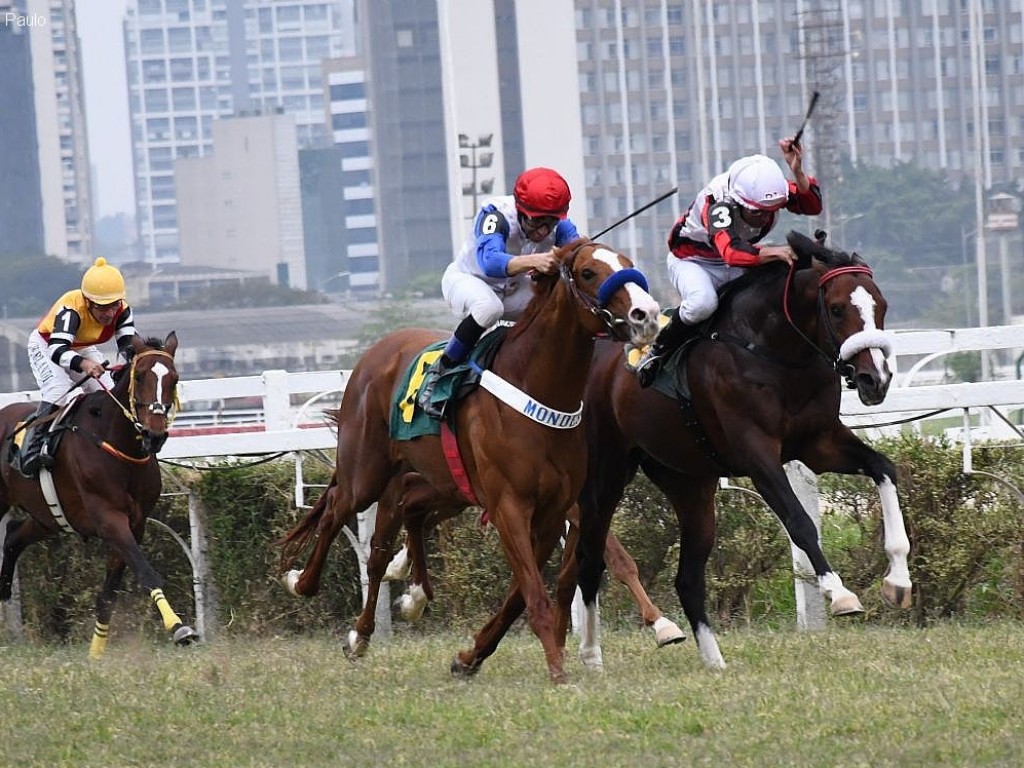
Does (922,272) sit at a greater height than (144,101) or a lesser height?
lesser

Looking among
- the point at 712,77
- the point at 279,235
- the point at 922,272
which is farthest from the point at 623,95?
the point at 279,235

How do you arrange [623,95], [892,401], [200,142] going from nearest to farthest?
[892,401] → [623,95] → [200,142]

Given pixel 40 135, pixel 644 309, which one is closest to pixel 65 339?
pixel 644 309

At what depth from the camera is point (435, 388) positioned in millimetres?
7766

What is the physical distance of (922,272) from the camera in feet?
282

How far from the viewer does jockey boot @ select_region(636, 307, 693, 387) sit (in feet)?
26.5

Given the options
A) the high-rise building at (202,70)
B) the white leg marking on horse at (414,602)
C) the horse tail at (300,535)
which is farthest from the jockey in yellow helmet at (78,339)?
the high-rise building at (202,70)

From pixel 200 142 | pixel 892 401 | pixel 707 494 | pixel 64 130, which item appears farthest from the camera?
pixel 200 142

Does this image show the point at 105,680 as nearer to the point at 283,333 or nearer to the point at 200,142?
the point at 283,333

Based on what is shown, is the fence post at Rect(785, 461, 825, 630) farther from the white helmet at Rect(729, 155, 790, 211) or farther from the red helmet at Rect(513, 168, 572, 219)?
the red helmet at Rect(513, 168, 572, 219)

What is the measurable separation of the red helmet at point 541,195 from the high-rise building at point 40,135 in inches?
4490

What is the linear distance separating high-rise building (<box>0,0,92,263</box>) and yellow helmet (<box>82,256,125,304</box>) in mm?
110796

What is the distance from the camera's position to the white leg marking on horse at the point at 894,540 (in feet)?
23.5

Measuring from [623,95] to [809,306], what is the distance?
3364 inches
